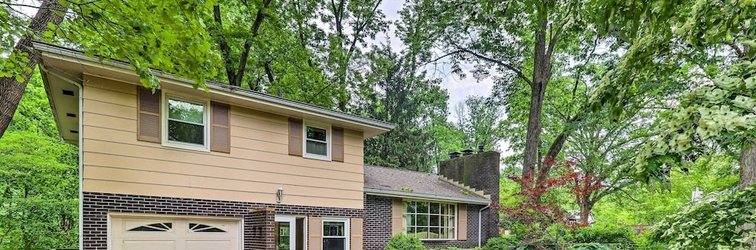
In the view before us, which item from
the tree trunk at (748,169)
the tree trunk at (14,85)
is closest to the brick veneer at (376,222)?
the tree trunk at (14,85)

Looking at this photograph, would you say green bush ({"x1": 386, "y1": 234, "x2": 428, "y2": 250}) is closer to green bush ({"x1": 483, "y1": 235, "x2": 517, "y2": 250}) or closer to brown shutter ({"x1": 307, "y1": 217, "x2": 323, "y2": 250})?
brown shutter ({"x1": 307, "y1": 217, "x2": 323, "y2": 250})

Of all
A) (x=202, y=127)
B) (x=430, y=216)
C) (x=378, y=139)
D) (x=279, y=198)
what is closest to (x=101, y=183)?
(x=202, y=127)

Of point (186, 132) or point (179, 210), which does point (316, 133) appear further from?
point (179, 210)

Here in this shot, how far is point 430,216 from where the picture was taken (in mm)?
13633

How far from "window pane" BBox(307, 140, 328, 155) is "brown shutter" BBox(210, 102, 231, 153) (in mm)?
1999

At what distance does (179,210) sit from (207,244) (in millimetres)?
933

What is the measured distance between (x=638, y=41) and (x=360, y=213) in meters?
8.79

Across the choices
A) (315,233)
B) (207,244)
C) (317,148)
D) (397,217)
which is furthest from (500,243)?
(207,244)

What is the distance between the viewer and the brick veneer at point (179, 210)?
6.64 meters

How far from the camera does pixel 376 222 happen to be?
11.7 m

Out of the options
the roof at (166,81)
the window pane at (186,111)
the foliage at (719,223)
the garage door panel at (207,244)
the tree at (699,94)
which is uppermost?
the roof at (166,81)

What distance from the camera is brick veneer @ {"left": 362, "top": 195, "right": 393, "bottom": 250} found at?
37.3 ft

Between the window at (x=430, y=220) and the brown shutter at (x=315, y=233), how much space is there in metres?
3.93

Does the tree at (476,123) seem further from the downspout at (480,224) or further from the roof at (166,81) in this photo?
the roof at (166,81)
